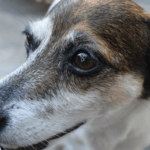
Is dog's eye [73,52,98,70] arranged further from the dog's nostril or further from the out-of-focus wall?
the out-of-focus wall

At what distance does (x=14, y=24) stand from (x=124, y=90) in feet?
10.2

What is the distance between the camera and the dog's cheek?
1617 millimetres

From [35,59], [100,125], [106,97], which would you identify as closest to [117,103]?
[106,97]

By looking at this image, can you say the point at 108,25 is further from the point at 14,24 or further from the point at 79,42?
the point at 14,24

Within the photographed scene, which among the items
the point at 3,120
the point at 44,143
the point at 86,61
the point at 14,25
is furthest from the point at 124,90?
the point at 14,25

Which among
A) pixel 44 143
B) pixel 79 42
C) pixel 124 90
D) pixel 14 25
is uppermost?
pixel 14 25

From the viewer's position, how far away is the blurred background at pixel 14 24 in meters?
3.65

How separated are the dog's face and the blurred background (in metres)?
2.05

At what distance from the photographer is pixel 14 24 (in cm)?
409

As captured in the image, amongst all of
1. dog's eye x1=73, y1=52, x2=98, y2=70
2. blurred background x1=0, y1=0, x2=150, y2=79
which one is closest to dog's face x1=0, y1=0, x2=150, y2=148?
dog's eye x1=73, y1=52, x2=98, y2=70

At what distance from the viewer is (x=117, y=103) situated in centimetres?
170

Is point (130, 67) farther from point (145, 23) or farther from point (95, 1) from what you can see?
point (95, 1)

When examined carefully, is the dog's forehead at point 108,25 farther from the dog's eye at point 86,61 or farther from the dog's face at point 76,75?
the dog's eye at point 86,61

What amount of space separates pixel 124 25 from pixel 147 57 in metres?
0.35
